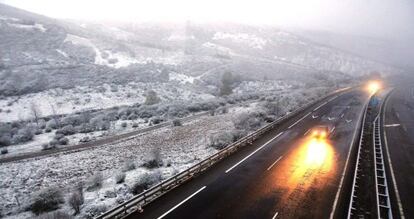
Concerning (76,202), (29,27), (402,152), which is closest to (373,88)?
(402,152)

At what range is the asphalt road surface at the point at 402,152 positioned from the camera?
49.2 feet

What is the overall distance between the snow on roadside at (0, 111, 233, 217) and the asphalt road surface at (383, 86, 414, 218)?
1226 cm

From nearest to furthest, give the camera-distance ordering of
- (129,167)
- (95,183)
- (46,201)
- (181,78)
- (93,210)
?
(93,210)
(46,201)
(95,183)
(129,167)
(181,78)

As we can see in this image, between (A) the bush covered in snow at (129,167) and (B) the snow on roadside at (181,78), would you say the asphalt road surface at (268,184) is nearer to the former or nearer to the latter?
(A) the bush covered in snow at (129,167)

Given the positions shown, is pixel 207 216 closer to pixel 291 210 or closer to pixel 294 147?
pixel 291 210

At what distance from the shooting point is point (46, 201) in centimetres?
1527

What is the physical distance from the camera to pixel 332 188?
616 inches

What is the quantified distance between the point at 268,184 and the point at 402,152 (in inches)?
563

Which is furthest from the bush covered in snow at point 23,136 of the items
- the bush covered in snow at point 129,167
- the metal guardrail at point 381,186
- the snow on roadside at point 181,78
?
the snow on roadside at point 181,78

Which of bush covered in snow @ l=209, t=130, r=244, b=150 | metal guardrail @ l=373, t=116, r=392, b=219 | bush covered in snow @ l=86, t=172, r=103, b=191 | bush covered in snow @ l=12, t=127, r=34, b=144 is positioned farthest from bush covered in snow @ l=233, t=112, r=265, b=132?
bush covered in snow @ l=12, t=127, r=34, b=144

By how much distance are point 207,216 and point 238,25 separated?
167 meters

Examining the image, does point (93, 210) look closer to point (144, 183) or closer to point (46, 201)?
point (144, 183)

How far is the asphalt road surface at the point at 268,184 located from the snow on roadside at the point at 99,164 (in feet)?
9.76

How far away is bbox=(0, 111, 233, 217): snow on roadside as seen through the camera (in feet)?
58.0
